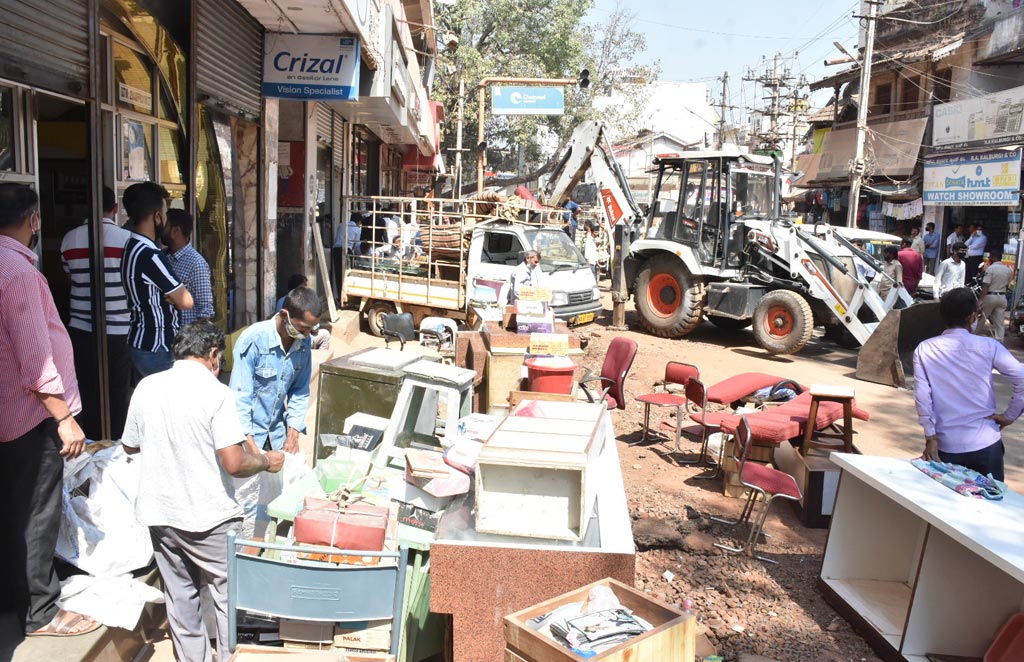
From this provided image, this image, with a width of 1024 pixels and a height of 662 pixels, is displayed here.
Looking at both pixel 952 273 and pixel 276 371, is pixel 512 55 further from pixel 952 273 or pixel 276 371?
pixel 276 371

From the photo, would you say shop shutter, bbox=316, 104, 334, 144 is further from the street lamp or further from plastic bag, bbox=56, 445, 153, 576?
plastic bag, bbox=56, 445, 153, 576

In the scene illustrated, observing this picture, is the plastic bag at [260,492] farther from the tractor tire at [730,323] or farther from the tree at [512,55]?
the tree at [512,55]

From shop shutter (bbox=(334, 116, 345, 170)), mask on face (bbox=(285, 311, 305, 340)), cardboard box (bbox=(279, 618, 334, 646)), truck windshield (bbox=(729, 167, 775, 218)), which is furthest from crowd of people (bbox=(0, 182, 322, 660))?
truck windshield (bbox=(729, 167, 775, 218))

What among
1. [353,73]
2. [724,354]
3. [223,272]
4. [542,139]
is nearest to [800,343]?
[724,354]

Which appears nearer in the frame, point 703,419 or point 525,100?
point 703,419

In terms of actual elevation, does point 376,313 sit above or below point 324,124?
below

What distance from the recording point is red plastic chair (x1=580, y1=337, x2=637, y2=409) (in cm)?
798

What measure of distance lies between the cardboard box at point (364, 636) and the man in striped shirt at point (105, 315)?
2.79 metres

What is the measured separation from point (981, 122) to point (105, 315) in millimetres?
21857

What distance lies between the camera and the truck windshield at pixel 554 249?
12.8 metres

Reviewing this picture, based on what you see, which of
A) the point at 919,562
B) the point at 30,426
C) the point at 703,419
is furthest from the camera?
the point at 703,419

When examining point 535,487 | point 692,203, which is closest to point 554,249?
point 692,203

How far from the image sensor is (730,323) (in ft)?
48.9

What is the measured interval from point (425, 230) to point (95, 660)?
10.0 m
